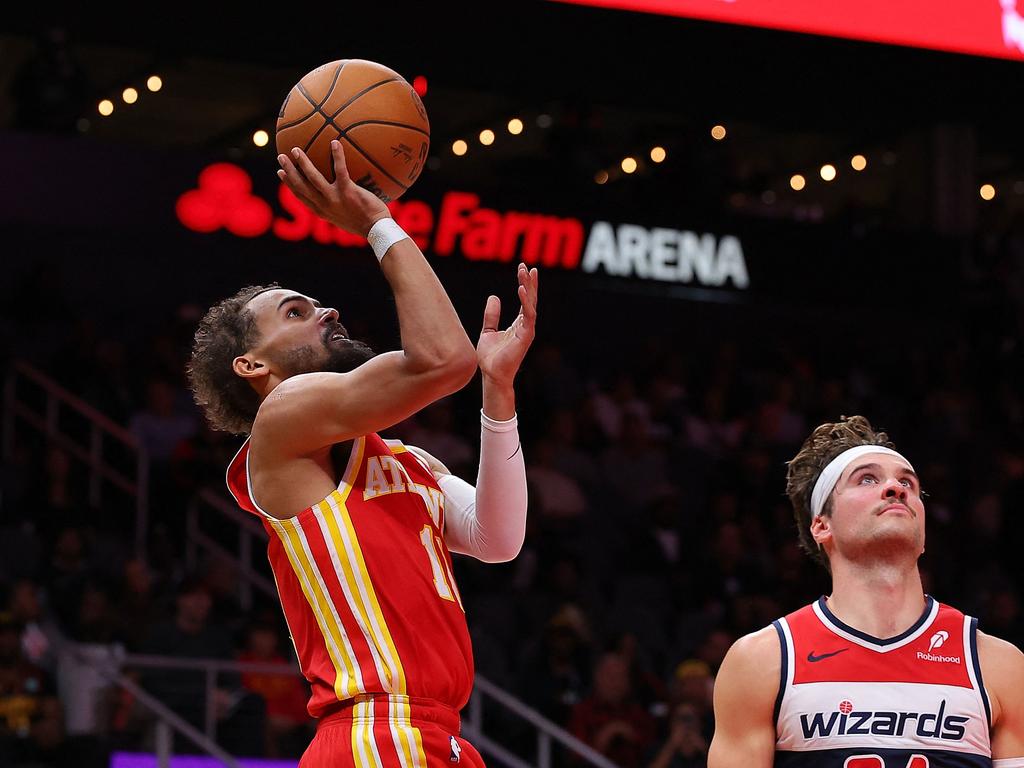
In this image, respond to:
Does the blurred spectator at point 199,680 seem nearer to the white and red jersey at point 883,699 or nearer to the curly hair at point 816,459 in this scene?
the curly hair at point 816,459

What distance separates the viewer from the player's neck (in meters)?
4.05

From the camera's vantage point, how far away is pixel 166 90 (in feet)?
56.7

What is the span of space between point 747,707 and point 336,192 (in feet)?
5.01

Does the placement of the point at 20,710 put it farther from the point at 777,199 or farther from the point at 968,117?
the point at 777,199

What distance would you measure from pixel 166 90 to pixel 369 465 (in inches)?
558

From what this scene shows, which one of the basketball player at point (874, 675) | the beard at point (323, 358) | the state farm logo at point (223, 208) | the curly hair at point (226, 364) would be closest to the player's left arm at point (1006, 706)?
the basketball player at point (874, 675)

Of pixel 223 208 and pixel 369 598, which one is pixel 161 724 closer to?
pixel 223 208

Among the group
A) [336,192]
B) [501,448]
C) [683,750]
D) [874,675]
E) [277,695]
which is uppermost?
[336,192]

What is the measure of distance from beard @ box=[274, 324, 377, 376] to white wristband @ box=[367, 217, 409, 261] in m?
0.35

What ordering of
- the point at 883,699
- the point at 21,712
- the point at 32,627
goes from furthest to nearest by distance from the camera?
the point at 32,627
the point at 21,712
the point at 883,699

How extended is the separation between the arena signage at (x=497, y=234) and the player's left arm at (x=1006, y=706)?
734cm

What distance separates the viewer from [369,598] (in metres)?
3.69

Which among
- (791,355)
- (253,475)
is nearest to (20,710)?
(253,475)

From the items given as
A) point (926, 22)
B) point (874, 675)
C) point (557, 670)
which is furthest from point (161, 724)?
point (926, 22)
